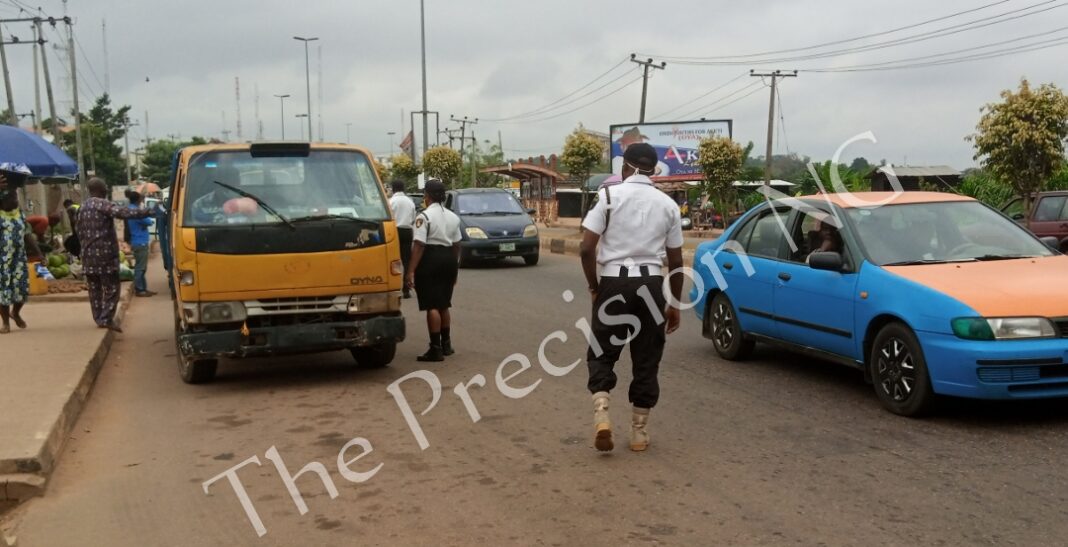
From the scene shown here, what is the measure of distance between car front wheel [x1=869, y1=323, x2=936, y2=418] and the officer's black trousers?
5.79 ft

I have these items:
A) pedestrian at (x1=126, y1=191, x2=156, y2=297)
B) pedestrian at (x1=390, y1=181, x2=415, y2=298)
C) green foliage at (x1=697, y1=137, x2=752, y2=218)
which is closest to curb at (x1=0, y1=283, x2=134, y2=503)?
pedestrian at (x1=390, y1=181, x2=415, y2=298)

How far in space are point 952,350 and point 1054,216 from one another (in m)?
13.1

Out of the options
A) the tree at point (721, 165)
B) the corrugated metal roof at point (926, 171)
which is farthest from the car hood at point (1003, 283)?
the corrugated metal roof at point (926, 171)

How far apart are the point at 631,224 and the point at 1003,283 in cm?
256

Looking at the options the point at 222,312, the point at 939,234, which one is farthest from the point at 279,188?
the point at 939,234

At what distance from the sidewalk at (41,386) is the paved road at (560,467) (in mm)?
178

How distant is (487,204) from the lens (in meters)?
21.8

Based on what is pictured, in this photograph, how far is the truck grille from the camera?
7.86 metres

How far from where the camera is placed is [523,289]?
632 inches

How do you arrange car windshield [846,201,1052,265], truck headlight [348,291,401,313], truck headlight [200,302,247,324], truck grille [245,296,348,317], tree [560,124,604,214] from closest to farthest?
car windshield [846,201,1052,265]
truck headlight [200,302,247,324]
truck grille [245,296,348,317]
truck headlight [348,291,401,313]
tree [560,124,604,214]

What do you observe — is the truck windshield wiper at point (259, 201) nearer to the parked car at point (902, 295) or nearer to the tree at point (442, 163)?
the parked car at point (902, 295)

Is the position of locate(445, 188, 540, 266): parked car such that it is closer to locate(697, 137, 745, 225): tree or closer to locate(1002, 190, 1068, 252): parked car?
locate(1002, 190, 1068, 252): parked car

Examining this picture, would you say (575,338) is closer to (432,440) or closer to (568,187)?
(432,440)

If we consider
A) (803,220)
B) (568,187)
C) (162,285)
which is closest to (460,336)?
(803,220)
